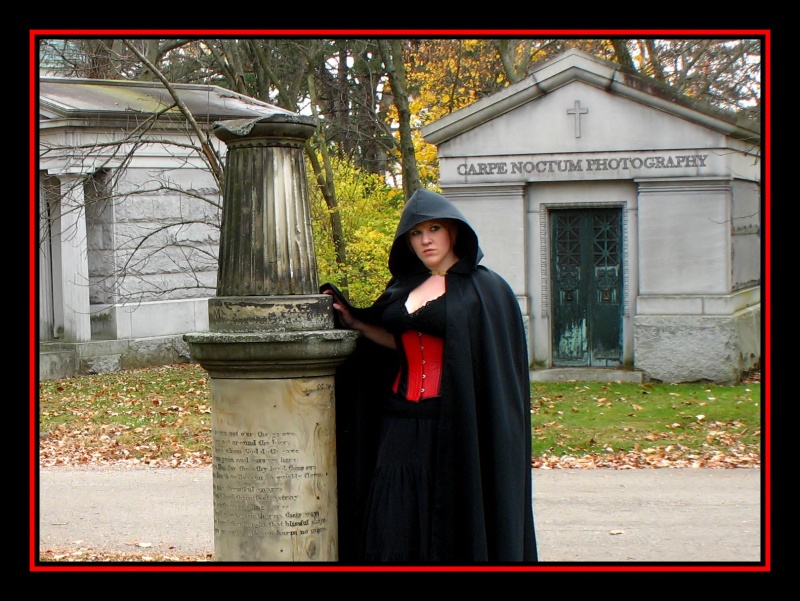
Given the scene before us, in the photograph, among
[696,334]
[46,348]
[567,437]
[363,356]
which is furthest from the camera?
[46,348]

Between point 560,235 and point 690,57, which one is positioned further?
point 690,57

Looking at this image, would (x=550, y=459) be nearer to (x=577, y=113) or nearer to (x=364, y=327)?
(x=364, y=327)

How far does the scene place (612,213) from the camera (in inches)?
552

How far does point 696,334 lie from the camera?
13.4m

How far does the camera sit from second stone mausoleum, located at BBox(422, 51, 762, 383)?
13508 mm

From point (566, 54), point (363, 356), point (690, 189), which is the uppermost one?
point (566, 54)

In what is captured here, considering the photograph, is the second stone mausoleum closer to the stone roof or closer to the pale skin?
the stone roof

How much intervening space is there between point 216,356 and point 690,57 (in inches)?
845

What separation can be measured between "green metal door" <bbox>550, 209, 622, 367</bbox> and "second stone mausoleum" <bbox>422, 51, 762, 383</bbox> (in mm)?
14

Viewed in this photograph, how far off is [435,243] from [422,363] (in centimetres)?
55

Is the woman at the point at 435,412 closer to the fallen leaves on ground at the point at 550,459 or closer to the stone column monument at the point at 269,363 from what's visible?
the stone column monument at the point at 269,363

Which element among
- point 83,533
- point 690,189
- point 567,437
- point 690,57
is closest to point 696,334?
point 690,189

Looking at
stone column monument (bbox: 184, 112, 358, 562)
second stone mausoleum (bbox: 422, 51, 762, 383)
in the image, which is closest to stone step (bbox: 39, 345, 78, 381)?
second stone mausoleum (bbox: 422, 51, 762, 383)

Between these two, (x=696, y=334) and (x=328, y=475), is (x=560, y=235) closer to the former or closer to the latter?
(x=696, y=334)
